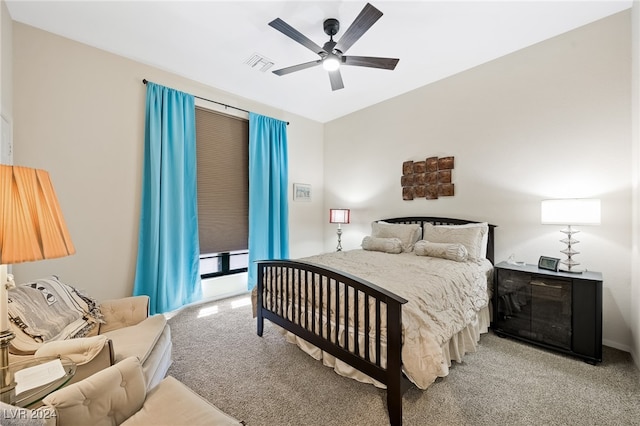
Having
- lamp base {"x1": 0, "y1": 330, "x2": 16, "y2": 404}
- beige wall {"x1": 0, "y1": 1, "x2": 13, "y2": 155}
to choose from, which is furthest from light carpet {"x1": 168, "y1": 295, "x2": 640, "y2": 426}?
beige wall {"x1": 0, "y1": 1, "x2": 13, "y2": 155}

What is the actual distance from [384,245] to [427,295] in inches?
58.2

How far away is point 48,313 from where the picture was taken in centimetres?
152

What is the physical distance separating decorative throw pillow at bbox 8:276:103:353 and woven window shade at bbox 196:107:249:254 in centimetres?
185

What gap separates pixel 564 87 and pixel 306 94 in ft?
9.88

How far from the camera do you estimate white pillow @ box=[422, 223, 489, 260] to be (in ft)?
9.25

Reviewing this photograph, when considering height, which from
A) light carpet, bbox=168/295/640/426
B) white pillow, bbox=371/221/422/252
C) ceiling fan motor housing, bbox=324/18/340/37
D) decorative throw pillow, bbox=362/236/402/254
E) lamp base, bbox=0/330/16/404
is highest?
ceiling fan motor housing, bbox=324/18/340/37

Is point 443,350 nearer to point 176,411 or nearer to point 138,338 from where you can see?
point 176,411

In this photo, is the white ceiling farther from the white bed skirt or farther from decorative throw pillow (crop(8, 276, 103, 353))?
the white bed skirt

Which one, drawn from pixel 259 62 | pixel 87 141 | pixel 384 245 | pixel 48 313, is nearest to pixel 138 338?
pixel 48 313

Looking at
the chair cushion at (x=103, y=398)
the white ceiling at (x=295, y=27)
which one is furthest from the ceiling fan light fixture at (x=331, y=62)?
the chair cushion at (x=103, y=398)

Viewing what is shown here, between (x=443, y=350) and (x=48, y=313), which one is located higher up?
(x=48, y=313)

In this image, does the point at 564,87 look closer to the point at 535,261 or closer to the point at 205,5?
the point at 535,261

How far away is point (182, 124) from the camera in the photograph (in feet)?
10.8

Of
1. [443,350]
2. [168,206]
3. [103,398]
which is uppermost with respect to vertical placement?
[168,206]
